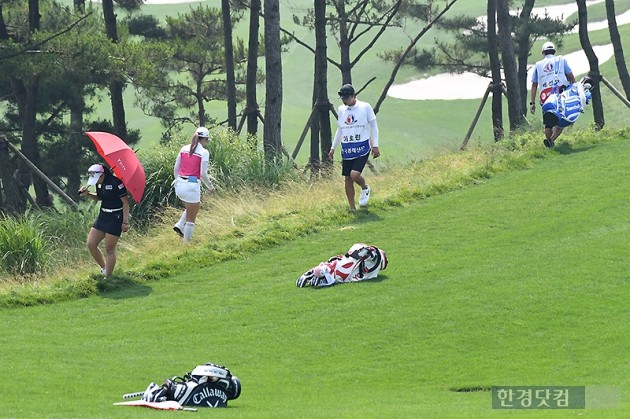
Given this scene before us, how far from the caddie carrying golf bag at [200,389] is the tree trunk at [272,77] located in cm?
1797

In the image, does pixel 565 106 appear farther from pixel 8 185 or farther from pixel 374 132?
pixel 8 185

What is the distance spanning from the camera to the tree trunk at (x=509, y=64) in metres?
32.2

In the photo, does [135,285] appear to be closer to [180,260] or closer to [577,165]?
[180,260]

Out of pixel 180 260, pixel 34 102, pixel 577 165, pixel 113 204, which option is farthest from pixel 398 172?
pixel 34 102

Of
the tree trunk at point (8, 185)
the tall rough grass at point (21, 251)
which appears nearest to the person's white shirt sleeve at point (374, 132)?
the tall rough grass at point (21, 251)

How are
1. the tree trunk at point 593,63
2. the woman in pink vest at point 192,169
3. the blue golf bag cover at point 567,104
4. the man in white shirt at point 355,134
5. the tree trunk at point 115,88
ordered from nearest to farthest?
1. the woman in pink vest at point 192,169
2. the man in white shirt at point 355,134
3. the blue golf bag cover at point 567,104
4. the tree trunk at point 115,88
5. the tree trunk at point 593,63

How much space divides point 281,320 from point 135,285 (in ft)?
14.1

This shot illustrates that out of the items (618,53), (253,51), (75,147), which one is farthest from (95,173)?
(618,53)

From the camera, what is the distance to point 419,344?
45.6 feet

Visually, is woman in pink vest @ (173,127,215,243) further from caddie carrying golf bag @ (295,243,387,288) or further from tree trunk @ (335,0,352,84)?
tree trunk @ (335,0,352,84)

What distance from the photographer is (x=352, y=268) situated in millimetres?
17344

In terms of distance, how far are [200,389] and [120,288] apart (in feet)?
25.9

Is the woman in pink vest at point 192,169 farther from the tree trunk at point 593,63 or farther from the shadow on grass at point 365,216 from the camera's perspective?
the tree trunk at point 593,63

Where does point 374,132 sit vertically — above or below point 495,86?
above
